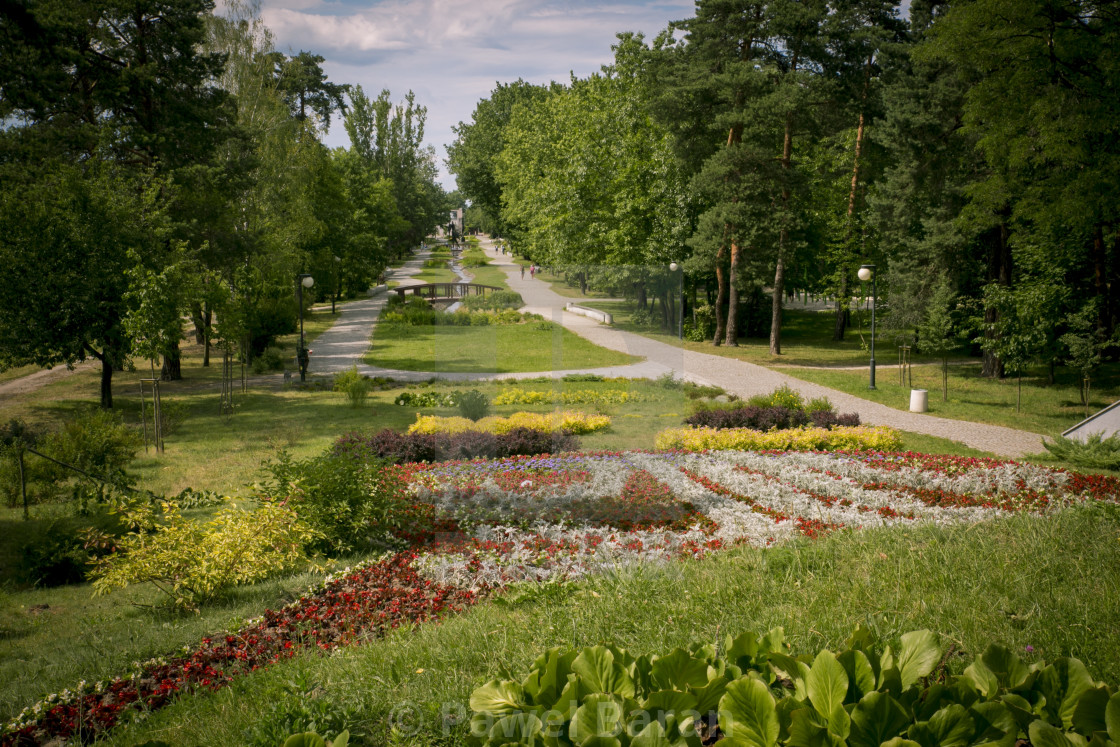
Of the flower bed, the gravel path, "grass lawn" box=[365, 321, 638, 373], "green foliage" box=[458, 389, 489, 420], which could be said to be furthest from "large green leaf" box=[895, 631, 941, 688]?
"green foliage" box=[458, 389, 489, 420]

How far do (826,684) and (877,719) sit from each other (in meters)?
0.14

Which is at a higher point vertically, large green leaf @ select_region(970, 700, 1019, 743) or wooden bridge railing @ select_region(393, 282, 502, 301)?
wooden bridge railing @ select_region(393, 282, 502, 301)

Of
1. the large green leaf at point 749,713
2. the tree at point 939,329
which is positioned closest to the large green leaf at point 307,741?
the large green leaf at point 749,713

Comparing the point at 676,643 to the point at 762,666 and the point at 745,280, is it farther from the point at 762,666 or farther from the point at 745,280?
the point at 745,280

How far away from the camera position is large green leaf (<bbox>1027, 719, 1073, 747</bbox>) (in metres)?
1.32

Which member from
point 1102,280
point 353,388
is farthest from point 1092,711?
point 1102,280

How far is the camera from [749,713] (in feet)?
4.81

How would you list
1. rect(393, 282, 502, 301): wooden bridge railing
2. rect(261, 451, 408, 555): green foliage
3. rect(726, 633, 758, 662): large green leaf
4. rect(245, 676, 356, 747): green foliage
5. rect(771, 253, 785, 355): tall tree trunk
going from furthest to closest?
1. rect(771, 253, 785, 355): tall tree trunk
2. rect(393, 282, 502, 301): wooden bridge railing
3. rect(261, 451, 408, 555): green foliage
4. rect(245, 676, 356, 747): green foliage
5. rect(726, 633, 758, 662): large green leaf

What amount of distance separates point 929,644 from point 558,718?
970mm

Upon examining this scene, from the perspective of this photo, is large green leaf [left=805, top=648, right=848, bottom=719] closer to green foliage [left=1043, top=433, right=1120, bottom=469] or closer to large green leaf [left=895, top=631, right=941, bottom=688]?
large green leaf [left=895, top=631, right=941, bottom=688]

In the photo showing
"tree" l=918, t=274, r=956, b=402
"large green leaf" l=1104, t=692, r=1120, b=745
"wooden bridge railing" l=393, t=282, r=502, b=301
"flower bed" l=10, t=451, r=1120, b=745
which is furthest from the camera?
"tree" l=918, t=274, r=956, b=402

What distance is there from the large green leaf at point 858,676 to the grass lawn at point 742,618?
0.85 metres

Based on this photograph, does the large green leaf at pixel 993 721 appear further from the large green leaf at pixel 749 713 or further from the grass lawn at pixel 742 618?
the grass lawn at pixel 742 618

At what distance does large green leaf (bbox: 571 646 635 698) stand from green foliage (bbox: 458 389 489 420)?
11183 mm
